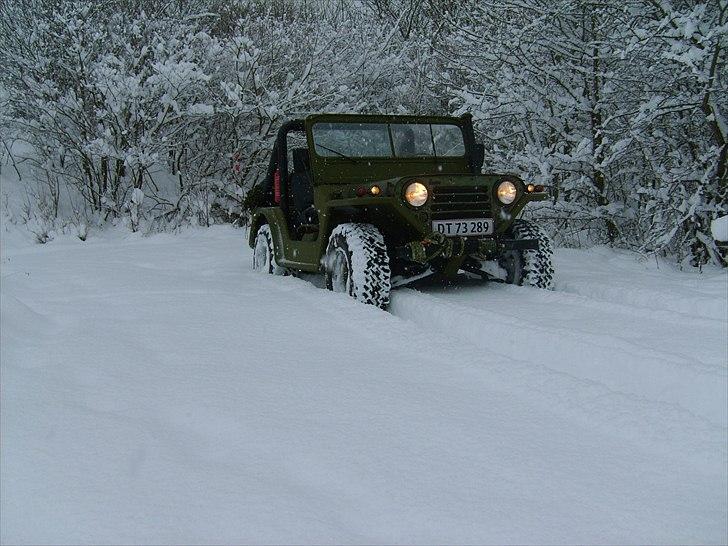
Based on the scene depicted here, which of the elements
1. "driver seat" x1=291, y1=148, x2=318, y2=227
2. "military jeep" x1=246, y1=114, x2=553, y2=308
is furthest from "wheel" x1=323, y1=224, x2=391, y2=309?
"driver seat" x1=291, y1=148, x2=318, y2=227

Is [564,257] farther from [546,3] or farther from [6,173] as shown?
[6,173]

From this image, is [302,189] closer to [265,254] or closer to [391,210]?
[265,254]

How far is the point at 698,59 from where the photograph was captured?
5434mm

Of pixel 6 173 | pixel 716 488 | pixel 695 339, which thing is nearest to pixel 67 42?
pixel 6 173

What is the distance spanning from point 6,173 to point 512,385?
39.2ft

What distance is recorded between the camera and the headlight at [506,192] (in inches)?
190

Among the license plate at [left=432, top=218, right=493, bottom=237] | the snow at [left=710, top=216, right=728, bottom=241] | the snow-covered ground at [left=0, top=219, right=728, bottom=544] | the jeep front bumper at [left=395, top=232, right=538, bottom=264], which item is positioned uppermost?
the snow at [left=710, top=216, right=728, bottom=241]

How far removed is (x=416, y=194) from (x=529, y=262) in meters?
1.06

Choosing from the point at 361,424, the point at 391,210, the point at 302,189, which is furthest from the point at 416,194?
the point at 361,424

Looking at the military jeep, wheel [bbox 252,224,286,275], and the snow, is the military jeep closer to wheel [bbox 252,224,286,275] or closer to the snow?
wheel [bbox 252,224,286,275]

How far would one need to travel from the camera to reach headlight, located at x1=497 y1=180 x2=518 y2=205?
4.82 metres

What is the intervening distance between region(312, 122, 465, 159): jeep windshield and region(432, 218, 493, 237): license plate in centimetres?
123

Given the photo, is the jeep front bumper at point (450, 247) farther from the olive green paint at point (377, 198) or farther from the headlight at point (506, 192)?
the headlight at point (506, 192)

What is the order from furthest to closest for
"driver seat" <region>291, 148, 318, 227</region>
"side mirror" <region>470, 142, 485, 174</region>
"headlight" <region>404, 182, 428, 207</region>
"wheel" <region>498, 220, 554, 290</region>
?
"side mirror" <region>470, 142, 485, 174</region> < "driver seat" <region>291, 148, 318, 227</region> < "wheel" <region>498, 220, 554, 290</region> < "headlight" <region>404, 182, 428, 207</region>
